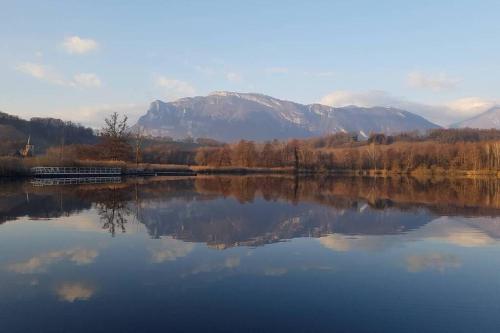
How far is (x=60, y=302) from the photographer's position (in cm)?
905

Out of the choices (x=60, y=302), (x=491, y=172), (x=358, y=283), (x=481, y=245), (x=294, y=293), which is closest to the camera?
(x=60, y=302)

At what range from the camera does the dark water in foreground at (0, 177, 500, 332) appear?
27.3 ft

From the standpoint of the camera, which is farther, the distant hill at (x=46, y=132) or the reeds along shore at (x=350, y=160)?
the distant hill at (x=46, y=132)

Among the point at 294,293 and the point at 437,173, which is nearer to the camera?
the point at 294,293

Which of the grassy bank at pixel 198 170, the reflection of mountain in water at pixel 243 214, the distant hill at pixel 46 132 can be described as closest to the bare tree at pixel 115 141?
the grassy bank at pixel 198 170

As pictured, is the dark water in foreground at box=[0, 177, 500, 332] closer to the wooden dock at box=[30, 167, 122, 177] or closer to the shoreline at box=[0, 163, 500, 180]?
the wooden dock at box=[30, 167, 122, 177]

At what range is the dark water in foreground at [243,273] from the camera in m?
8.34

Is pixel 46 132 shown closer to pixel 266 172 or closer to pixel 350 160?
pixel 266 172

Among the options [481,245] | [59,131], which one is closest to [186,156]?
[59,131]

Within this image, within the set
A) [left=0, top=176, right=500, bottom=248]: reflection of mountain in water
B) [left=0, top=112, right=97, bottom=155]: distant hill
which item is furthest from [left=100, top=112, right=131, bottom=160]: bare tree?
[left=0, top=112, right=97, bottom=155]: distant hill

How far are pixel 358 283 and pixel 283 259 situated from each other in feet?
10.5

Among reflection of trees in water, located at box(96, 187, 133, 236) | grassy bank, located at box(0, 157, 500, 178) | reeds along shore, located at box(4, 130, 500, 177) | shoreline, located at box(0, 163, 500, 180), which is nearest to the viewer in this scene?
reflection of trees in water, located at box(96, 187, 133, 236)

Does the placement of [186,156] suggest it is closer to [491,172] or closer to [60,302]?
[491,172]

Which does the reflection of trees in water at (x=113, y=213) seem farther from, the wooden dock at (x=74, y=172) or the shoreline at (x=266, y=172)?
the shoreline at (x=266, y=172)
